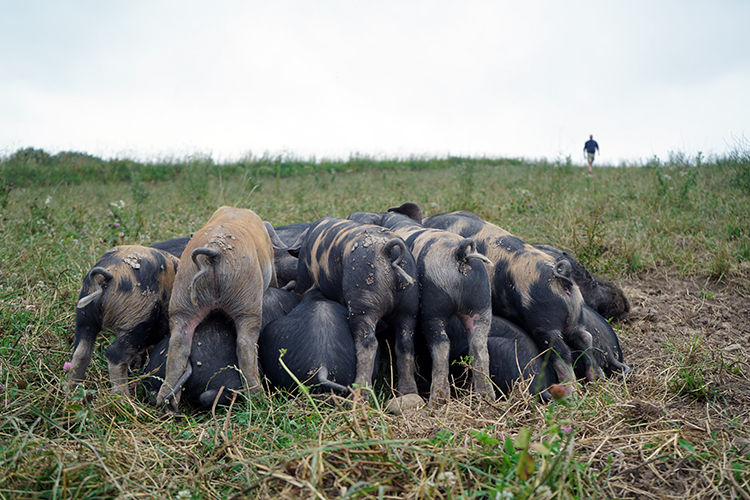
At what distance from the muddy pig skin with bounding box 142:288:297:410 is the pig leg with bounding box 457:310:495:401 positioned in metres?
1.43

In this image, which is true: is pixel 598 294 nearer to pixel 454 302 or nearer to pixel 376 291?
pixel 454 302

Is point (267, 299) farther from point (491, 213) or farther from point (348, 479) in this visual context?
point (491, 213)

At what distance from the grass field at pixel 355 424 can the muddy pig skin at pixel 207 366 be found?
0.13 metres

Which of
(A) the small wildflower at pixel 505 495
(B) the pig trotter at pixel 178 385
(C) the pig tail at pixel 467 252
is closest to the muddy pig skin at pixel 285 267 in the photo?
(B) the pig trotter at pixel 178 385

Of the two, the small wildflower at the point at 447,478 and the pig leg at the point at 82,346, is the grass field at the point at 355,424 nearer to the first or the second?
the small wildflower at the point at 447,478

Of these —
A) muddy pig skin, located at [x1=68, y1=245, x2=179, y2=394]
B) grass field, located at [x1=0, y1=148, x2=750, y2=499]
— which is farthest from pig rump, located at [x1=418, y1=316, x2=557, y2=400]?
muddy pig skin, located at [x1=68, y1=245, x2=179, y2=394]

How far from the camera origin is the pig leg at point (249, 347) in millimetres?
2738

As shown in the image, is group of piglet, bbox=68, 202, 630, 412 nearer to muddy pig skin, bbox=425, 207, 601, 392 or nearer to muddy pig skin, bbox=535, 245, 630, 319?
muddy pig skin, bbox=425, 207, 601, 392

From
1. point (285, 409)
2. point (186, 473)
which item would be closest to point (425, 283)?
point (285, 409)

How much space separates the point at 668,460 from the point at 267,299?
2.55 meters

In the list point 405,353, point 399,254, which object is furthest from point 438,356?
point 399,254

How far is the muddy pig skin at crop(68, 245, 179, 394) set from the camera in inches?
109

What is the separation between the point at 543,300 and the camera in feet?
10.2

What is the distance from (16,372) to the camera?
2781 millimetres
